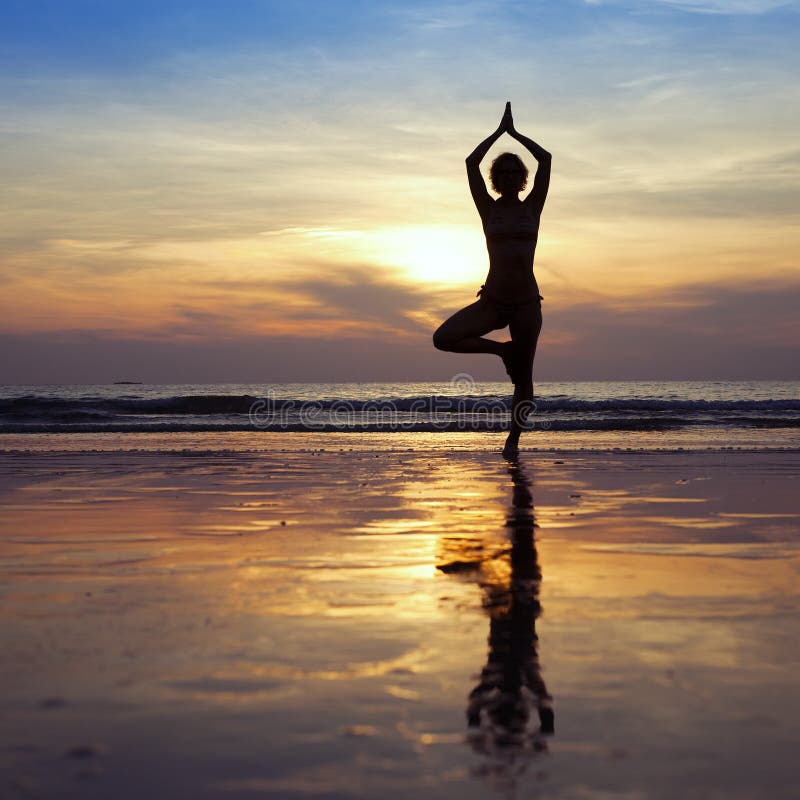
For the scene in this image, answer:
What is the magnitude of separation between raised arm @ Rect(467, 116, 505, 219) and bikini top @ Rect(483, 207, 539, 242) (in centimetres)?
14

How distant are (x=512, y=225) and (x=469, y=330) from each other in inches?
36.3

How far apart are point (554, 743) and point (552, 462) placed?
6.32m

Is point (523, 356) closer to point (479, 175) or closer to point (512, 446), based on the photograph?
point (512, 446)

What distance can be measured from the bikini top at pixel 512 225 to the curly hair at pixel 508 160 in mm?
271

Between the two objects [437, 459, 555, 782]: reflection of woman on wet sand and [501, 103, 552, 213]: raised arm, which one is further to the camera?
[501, 103, 552, 213]: raised arm

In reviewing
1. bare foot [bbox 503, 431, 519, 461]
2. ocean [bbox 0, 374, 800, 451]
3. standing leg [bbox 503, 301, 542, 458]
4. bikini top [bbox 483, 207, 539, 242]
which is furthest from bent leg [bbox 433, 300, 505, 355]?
ocean [bbox 0, 374, 800, 451]

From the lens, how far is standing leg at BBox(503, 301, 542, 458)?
774 cm

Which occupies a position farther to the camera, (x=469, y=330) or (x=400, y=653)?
(x=469, y=330)

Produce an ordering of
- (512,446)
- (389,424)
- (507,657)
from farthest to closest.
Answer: (389,424) → (512,446) → (507,657)

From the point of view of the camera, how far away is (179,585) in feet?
9.86

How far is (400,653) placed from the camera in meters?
2.20

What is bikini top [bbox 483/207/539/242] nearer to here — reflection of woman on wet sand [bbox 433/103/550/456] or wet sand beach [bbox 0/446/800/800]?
reflection of woman on wet sand [bbox 433/103/550/456]

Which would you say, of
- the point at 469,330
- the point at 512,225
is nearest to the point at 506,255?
the point at 512,225

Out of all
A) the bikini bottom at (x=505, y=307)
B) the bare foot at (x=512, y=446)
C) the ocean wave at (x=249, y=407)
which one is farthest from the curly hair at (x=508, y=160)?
the ocean wave at (x=249, y=407)
